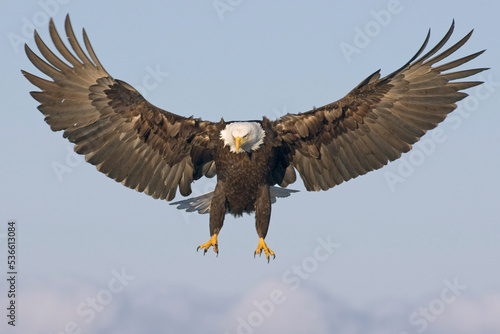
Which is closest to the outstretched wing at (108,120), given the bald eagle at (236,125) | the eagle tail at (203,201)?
the bald eagle at (236,125)

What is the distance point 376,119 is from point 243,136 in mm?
1934

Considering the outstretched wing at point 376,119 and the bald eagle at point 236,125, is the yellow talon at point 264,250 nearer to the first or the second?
the bald eagle at point 236,125

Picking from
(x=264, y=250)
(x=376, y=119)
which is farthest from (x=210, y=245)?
(x=376, y=119)

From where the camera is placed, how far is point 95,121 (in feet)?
73.2

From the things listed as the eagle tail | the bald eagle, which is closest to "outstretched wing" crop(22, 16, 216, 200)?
the bald eagle

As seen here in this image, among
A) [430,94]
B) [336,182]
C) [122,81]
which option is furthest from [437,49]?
[122,81]

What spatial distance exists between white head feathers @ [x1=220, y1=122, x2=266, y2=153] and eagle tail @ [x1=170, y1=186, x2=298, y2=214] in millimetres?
1268

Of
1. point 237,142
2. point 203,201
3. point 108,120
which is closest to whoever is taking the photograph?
point 237,142

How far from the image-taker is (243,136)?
21.6m

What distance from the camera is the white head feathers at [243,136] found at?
21.6 metres

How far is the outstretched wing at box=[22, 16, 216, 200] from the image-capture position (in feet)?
72.6

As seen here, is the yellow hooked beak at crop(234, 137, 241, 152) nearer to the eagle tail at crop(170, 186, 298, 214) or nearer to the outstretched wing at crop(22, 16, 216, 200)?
the outstretched wing at crop(22, 16, 216, 200)

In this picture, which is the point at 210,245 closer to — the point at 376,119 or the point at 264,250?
the point at 264,250

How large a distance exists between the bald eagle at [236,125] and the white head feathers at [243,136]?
0.01m
